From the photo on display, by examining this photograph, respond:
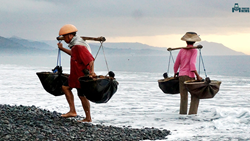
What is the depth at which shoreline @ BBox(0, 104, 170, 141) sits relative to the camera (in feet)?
17.6

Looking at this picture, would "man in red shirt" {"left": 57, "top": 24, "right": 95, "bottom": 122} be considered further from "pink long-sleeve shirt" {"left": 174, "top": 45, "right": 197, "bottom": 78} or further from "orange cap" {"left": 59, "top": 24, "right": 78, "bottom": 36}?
"pink long-sleeve shirt" {"left": 174, "top": 45, "right": 197, "bottom": 78}

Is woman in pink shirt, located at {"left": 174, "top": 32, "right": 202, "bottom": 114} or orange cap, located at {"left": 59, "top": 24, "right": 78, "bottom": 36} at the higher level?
orange cap, located at {"left": 59, "top": 24, "right": 78, "bottom": 36}

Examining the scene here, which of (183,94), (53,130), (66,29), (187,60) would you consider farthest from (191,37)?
(53,130)

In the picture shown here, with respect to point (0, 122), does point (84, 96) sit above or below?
above

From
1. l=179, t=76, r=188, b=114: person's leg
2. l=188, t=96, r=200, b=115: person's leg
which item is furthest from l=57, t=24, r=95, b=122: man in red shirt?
l=188, t=96, r=200, b=115: person's leg

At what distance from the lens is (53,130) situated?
568cm

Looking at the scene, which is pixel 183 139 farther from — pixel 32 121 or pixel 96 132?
pixel 32 121

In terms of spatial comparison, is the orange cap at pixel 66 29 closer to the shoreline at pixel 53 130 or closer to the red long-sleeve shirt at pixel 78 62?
the red long-sleeve shirt at pixel 78 62

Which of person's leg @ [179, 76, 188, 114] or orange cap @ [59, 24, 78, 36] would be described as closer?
orange cap @ [59, 24, 78, 36]

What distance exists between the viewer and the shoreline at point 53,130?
5.37m

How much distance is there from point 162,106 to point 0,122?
5.11m

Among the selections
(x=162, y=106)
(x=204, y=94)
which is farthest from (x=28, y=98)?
(x=204, y=94)

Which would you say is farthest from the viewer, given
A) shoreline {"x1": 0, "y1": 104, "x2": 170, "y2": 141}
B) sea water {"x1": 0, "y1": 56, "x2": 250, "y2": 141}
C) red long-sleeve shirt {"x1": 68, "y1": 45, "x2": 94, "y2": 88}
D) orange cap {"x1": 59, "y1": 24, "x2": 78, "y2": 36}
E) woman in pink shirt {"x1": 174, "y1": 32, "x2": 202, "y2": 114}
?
woman in pink shirt {"x1": 174, "y1": 32, "x2": 202, "y2": 114}

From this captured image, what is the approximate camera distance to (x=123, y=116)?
27.1ft
